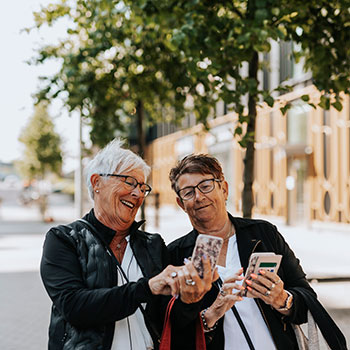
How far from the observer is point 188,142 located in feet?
124

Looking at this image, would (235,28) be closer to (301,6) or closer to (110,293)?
(301,6)

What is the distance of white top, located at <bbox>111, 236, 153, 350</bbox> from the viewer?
2.32 m

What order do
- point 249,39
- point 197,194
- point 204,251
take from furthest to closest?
point 249,39, point 197,194, point 204,251

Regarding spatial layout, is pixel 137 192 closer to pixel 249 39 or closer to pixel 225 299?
pixel 225 299

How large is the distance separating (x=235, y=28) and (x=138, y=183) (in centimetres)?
303

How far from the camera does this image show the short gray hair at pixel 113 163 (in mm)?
2566

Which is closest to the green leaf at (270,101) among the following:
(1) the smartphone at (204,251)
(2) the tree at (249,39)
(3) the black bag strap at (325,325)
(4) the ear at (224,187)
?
(2) the tree at (249,39)

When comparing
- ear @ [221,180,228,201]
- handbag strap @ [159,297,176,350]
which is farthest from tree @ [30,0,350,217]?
handbag strap @ [159,297,176,350]

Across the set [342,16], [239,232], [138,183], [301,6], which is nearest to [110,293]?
[138,183]

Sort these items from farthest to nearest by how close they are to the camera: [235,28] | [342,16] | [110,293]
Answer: [342,16] < [235,28] < [110,293]

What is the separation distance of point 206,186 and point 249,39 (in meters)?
2.59

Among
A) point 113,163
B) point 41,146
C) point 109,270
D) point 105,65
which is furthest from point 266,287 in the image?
point 41,146

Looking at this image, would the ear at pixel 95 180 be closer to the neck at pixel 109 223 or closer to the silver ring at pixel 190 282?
the neck at pixel 109 223

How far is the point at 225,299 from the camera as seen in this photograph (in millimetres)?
2453
